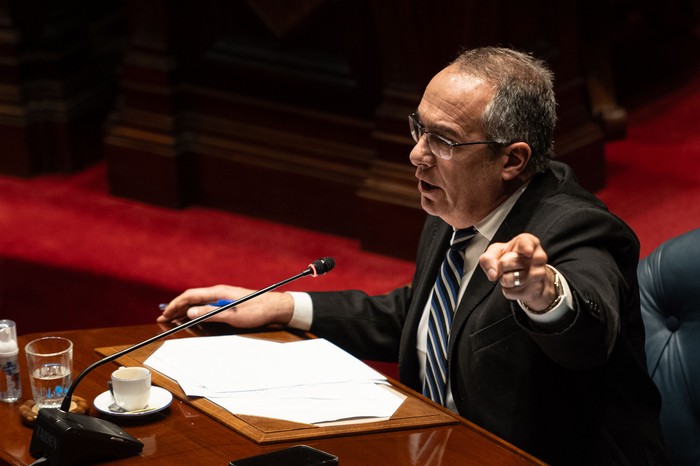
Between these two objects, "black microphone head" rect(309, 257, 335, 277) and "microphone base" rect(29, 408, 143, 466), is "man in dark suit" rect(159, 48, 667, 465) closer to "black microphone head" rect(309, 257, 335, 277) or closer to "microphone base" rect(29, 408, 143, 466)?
"black microphone head" rect(309, 257, 335, 277)

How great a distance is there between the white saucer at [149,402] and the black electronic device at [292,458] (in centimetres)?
22

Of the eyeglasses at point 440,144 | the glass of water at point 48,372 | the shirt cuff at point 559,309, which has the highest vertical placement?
the eyeglasses at point 440,144

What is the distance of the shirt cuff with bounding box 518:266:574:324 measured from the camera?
1.76m

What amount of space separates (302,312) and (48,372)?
0.53m

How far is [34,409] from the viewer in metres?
1.87

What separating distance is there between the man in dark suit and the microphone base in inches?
19.1

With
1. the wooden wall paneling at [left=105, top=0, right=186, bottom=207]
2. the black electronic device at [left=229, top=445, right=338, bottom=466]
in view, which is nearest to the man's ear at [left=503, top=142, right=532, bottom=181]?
the black electronic device at [left=229, top=445, right=338, bottom=466]

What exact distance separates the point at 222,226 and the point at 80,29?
3.62ft

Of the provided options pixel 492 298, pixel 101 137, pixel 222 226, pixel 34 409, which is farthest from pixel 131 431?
pixel 101 137

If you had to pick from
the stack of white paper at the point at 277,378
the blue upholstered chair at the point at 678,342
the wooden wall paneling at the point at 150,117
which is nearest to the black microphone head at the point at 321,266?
the stack of white paper at the point at 277,378

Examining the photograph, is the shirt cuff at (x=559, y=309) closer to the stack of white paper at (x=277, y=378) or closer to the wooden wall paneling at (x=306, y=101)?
the stack of white paper at (x=277, y=378)

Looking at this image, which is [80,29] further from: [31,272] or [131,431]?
[131,431]

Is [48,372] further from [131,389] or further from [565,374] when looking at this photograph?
[565,374]

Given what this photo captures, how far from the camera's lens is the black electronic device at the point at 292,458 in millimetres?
1683
